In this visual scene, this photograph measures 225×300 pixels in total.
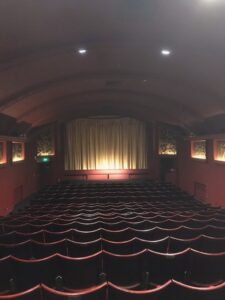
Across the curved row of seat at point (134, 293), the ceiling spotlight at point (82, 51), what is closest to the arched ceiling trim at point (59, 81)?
the ceiling spotlight at point (82, 51)

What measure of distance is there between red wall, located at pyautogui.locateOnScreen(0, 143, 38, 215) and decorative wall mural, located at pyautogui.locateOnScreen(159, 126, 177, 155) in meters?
8.14

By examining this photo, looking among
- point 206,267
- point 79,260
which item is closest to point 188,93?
point 206,267

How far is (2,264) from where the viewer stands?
3166mm

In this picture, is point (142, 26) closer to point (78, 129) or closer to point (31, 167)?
point (31, 167)

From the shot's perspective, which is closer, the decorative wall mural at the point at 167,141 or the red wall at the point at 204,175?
the red wall at the point at 204,175

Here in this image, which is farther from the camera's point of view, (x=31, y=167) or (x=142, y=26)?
(x=31, y=167)

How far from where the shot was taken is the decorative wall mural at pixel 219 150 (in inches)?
396

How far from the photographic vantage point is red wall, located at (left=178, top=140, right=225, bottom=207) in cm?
1037

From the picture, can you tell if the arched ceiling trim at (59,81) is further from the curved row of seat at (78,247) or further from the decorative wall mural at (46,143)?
the decorative wall mural at (46,143)

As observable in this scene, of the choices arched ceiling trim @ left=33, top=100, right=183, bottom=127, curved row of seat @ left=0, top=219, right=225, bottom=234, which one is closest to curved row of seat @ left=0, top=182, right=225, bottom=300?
curved row of seat @ left=0, top=219, right=225, bottom=234

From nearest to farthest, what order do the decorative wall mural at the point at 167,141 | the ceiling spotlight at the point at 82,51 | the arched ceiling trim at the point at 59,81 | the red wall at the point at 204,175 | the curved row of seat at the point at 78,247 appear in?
the curved row of seat at the point at 78,247 → the ceiling spotlight at the point at 82,51 → the arched ceiling trim at the point at 59,81 → the red wall at the point at 204,175 → the decorative wall mural at the point at 167,141

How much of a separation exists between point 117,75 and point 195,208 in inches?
193

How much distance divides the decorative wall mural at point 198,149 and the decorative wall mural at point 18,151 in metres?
8.74

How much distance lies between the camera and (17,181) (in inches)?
470
